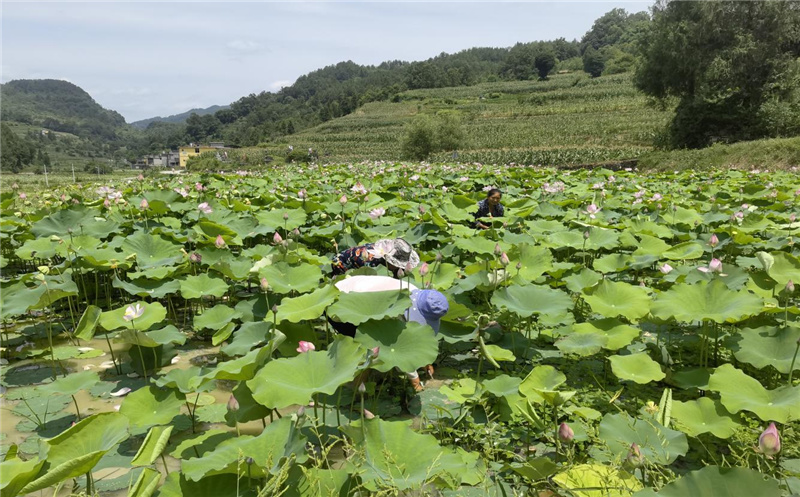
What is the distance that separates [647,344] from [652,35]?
22.4m

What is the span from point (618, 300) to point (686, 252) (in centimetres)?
122

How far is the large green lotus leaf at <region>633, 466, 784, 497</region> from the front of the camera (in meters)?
1.23

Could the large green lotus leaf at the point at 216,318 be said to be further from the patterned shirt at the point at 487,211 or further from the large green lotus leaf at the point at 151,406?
the patterned shirt at the point at 487,211

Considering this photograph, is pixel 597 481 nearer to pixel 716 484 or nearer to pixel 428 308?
pixel 716 484

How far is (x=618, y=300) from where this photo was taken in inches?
110


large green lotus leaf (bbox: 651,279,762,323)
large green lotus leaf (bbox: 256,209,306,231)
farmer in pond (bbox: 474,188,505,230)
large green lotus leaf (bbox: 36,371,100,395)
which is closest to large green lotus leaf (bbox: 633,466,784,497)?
large green lotus leaf (bbox: 651,279,762,323)

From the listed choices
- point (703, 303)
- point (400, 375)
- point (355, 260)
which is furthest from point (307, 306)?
point (703, 303)

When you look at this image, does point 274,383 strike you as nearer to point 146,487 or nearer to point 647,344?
point 146,487

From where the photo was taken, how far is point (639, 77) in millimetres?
21359

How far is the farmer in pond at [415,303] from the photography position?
247 centimetres

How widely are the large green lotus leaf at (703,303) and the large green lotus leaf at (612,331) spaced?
0.17m

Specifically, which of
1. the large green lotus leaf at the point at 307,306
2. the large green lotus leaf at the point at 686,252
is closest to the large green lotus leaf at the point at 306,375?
the large green lotus leaf at the point at 307,306

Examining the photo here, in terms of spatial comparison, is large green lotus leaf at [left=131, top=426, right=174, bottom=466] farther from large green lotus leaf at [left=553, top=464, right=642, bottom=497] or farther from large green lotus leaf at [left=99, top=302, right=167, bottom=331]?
large green lotus leaf at [left=553, top=464, right=642, bottom=497]

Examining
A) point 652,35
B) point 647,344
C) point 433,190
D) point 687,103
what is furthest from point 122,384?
point 652,35
